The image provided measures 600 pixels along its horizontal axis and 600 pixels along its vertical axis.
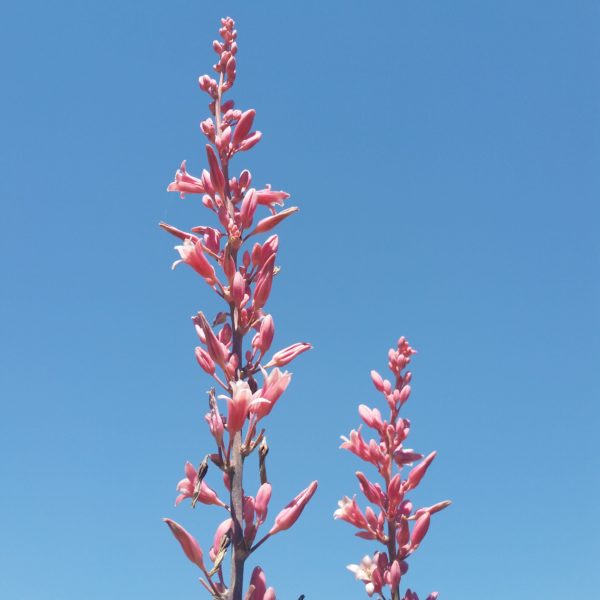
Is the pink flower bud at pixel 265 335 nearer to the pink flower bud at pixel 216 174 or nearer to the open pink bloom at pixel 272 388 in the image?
the open pink bloom at pixel 272 388

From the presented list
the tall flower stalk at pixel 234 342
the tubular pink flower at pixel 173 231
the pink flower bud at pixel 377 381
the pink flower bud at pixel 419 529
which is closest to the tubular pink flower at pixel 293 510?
the tall flower stalk at pixel 234 342

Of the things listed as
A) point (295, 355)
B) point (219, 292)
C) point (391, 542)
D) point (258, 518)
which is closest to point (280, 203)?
point (219, 292)

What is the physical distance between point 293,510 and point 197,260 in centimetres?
166

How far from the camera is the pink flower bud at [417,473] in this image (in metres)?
6.27

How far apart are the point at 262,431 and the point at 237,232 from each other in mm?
1387

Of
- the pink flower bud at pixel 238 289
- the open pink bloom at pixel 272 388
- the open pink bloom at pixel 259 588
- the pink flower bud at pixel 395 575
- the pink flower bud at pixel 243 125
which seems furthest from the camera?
the pink flower bud at pixel 395 575

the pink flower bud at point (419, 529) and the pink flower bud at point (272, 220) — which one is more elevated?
the pink flower bud at point (272, 220)

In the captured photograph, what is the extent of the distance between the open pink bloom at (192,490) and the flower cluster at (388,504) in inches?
100

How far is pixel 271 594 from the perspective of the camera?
3.46 metres

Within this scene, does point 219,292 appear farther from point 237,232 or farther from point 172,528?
point 172,528

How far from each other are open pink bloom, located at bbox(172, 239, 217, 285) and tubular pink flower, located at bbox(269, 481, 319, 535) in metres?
1.45

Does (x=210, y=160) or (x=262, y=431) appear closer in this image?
(x=262, y=431)

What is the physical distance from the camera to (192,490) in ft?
13.1

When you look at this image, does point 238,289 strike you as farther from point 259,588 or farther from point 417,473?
point 417,473
